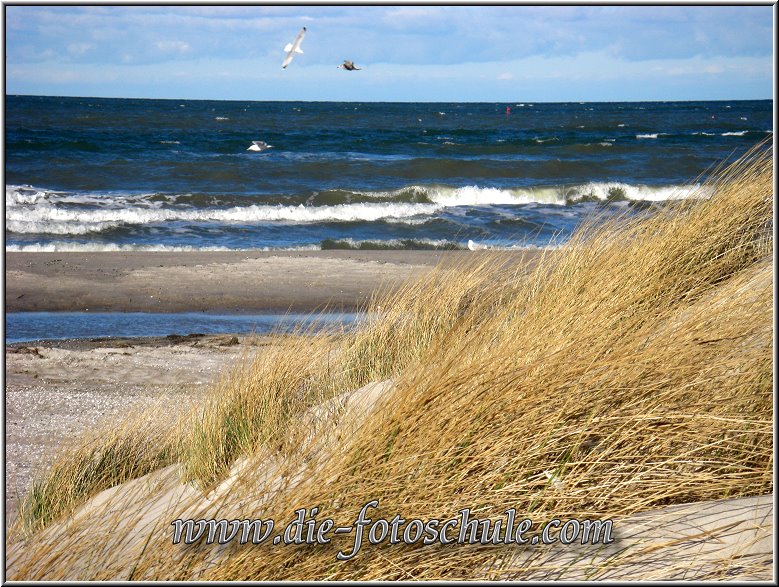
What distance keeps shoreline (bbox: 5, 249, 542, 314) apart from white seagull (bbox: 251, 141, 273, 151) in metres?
17.8

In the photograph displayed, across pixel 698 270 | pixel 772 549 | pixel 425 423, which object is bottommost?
pixel 772 549

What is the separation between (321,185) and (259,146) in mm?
10316

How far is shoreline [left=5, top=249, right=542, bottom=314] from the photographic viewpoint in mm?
9555

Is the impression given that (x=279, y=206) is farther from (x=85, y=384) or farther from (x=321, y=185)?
(x=85, y=384)

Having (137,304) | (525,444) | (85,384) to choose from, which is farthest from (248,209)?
(525,444)

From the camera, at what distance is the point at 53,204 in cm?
1711

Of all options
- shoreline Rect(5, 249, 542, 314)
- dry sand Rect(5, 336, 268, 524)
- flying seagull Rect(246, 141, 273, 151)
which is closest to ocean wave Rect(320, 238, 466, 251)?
shoreline Rect(5, 249, 542, 314)

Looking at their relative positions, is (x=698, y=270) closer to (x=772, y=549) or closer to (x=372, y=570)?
(x=772, y=549)

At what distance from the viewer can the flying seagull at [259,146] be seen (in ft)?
98.9

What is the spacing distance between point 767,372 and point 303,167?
22554 mm

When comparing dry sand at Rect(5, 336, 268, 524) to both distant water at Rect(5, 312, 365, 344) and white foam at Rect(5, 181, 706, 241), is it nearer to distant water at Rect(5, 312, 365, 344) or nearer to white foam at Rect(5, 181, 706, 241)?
distant water at Rect(5, 312, 365, 344)

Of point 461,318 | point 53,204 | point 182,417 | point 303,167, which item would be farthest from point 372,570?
point 303,167

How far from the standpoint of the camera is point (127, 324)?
8.81 m

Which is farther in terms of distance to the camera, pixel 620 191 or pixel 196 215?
pixel 620 191
